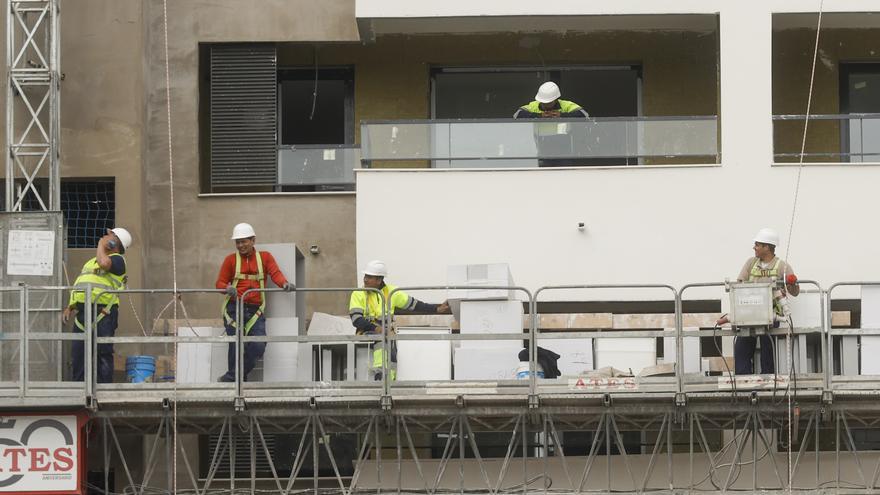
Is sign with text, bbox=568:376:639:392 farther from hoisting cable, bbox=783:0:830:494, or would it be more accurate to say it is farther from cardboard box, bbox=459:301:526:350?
hoisting cable, bbox=783:0:830:494

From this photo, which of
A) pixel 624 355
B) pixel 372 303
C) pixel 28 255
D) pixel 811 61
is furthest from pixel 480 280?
pixel 811 61

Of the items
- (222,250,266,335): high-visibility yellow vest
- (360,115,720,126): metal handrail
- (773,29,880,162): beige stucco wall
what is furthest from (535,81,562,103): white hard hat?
(222,250,266,335): high-visibility yellow vest

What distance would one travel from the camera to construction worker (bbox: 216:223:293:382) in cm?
2475

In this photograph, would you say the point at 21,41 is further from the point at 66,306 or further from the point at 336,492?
the point at 336,492

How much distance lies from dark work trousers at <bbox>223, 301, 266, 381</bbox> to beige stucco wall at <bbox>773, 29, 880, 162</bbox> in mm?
8686

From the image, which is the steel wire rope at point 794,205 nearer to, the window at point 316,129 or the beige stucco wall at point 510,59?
the beige stucco wall at point 510,59

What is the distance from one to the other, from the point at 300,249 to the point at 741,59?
20.6ft

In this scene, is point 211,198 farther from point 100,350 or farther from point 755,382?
point 755,382

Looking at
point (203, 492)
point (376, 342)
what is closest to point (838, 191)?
point (376, 342)

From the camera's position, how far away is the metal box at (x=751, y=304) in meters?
23.5

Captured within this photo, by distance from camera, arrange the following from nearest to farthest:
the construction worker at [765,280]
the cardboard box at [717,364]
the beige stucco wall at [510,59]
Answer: the construction worker at [765,280]
the cardboard box at [717,364]
the beige stucco wall at [510,59]

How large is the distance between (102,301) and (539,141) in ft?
19.6

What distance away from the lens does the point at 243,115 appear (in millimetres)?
28703

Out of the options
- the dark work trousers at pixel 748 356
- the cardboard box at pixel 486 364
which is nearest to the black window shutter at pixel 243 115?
the cardboard box at pixel 486 364
